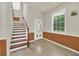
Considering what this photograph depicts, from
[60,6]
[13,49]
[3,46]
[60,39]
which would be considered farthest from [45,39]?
[3,46]

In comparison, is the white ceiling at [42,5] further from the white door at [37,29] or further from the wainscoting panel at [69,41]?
the wainscoting panel at [69,41]

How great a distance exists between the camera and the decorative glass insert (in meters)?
5.79

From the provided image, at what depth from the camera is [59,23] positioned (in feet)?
20.9

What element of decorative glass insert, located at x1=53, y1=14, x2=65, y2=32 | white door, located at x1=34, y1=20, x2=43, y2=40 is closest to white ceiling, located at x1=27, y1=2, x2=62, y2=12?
decorative glass insert, located at x1=53, y1=14, x2=65, y2=32

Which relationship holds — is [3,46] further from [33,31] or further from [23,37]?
[33,31]

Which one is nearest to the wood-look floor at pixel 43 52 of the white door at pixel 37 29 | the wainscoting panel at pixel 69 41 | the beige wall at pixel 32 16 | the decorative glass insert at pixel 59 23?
the wainscoting panel at pixel 69 41

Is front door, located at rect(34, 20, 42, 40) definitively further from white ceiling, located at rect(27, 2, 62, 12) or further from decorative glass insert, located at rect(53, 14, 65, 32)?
decorative glass insert, located at rect(53, 14, 65, 32)

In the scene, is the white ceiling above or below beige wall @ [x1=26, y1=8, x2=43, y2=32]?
above

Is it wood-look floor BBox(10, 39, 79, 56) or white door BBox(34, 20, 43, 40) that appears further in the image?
white door BBox(34, 20, 43, 40)

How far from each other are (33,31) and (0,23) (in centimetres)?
419

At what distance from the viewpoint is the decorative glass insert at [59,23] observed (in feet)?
19.0

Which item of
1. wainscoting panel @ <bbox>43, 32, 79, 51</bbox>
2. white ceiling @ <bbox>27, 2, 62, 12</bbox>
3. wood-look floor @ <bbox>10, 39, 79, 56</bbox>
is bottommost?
wood-look floor @ <bbox>10, 39, 79, 56</bbox>

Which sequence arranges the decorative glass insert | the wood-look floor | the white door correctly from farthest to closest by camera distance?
the white door → the decorative glass insert → the wood-look floor

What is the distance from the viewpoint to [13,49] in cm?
456
